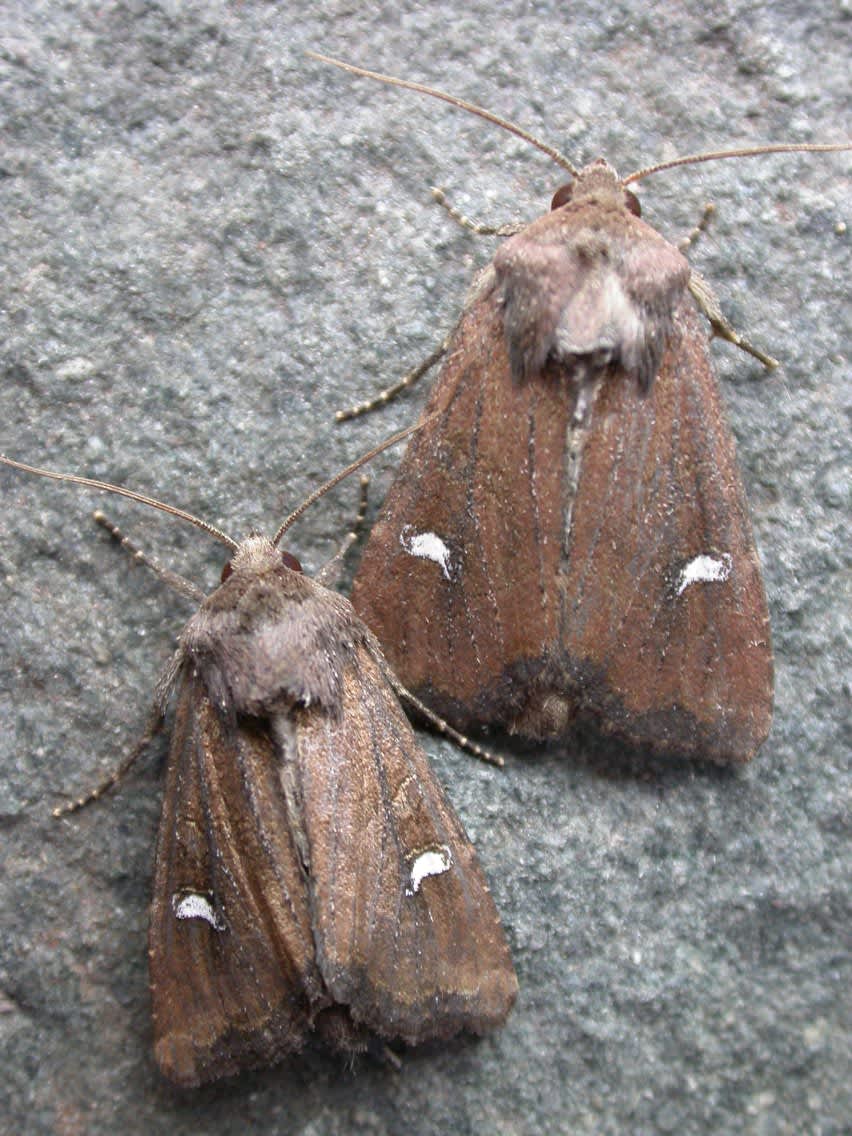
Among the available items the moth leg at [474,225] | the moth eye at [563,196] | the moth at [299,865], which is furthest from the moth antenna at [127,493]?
the moth eye at [563,196]

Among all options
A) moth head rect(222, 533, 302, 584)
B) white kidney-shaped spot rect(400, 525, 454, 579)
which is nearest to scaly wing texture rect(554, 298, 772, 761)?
white kidney-shaped spot rect(400, 525, 454, 579)

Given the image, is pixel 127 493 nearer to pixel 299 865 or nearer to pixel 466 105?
pixel 299 865

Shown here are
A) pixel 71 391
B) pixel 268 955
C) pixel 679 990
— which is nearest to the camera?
pixel 268 955

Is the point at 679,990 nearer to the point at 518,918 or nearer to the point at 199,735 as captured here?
the point at 518,918

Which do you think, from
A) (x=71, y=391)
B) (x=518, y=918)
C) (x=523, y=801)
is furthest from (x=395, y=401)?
(x=518, y=918)

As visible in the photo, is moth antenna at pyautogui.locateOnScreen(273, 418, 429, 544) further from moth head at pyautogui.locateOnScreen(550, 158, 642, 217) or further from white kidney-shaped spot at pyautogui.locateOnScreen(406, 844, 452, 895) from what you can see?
white kidney-shaped spot at pyautogui.locateOnScreen(406, 844, 452, 895)

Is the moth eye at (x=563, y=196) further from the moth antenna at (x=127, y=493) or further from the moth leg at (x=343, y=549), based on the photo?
the moth antenna at (x=127, y=493)
